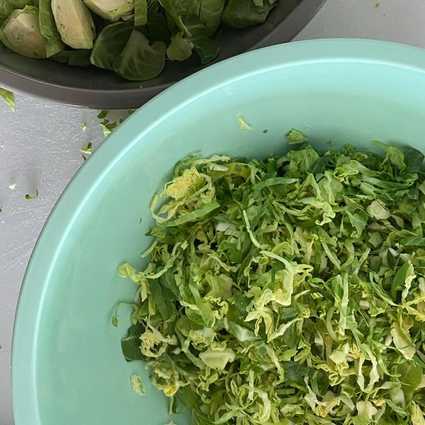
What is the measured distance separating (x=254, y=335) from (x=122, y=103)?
0.30m

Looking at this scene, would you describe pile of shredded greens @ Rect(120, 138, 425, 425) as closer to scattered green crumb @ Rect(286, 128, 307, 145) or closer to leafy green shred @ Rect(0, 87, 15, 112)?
scattered green crumb @ Rect(286, 128, 307, 145)

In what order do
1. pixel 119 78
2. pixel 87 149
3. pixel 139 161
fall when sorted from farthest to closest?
pixel 87 149, pixel 119 78, pixel 139 161

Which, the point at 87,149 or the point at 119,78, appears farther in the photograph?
the point at 87,149

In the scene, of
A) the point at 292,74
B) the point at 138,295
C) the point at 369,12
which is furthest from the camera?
the point at 369,12

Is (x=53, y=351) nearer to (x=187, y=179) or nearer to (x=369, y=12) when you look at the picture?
(x=187, y=179)

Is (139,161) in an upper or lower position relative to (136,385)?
upper

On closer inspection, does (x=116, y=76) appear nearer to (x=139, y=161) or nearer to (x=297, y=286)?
(x=139, y=161)

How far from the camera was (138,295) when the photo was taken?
0.91m

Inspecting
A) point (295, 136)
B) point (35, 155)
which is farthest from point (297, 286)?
point (35, 155)

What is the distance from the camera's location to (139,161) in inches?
31.9

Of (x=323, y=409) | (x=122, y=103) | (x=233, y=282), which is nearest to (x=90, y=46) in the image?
(x=122, y=103)

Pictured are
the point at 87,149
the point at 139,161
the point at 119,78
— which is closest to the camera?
the point at 139,161

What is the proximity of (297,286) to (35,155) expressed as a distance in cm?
44

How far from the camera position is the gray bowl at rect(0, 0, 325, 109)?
2.99 ft
